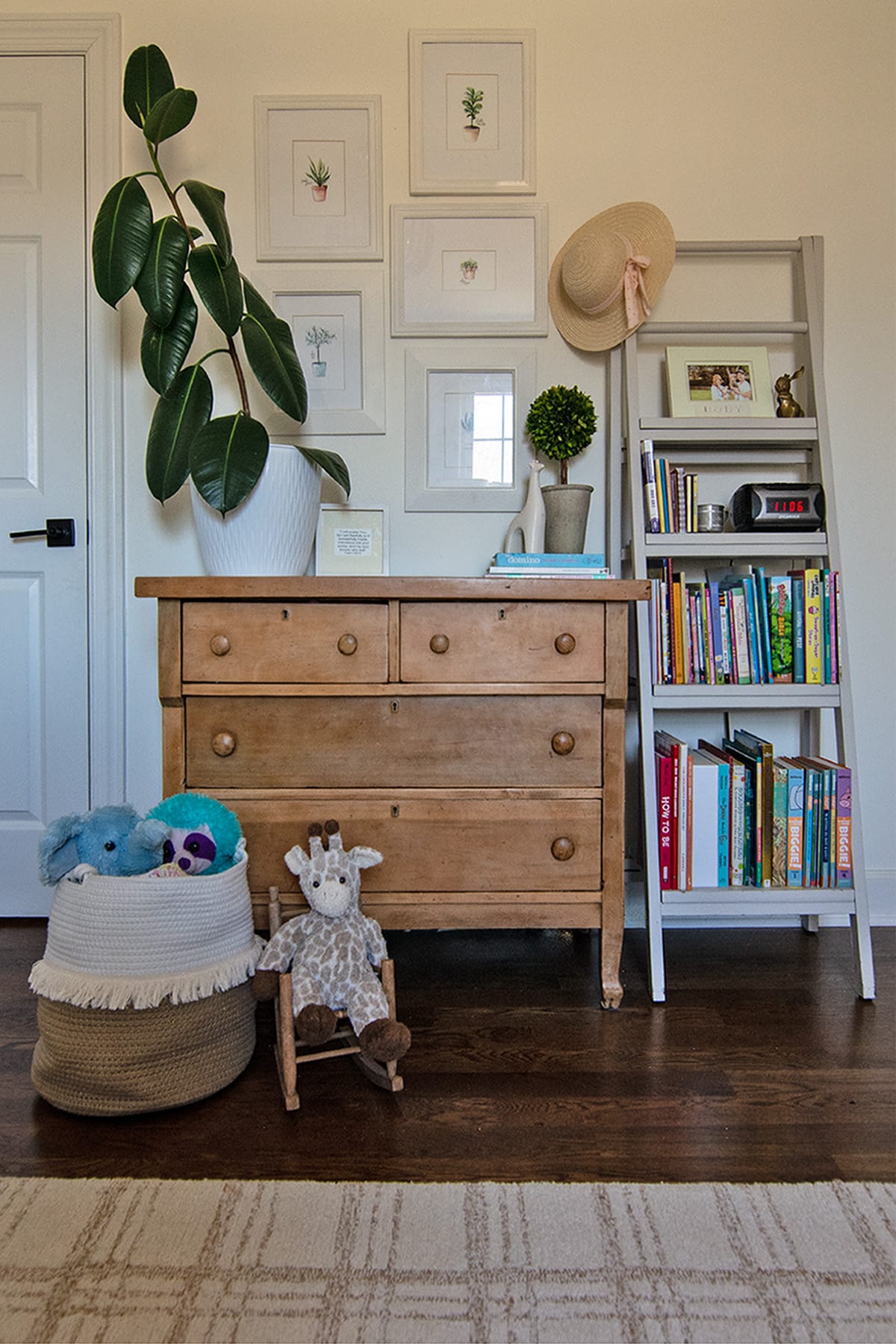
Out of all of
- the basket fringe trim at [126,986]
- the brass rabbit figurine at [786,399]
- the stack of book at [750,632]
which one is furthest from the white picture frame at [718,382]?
the basket fringe trim at [126,986]

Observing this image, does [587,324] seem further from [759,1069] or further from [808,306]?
[759,1069]

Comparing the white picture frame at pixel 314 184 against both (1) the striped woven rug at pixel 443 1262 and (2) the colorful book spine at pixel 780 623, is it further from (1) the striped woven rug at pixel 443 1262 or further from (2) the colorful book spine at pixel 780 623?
(1) the striped woven rug at pixel 443 1262

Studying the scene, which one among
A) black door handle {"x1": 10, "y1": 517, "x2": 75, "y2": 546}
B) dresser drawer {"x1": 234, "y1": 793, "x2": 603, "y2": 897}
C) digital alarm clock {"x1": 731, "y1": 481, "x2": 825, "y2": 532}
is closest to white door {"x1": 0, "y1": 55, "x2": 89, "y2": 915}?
black door handle {"x1": 10, "y1": 517, "x2": 75, "y2": 546}

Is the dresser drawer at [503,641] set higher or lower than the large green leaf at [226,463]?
lower

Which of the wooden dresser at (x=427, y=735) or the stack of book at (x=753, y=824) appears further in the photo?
the stack of book at (x=753, y=824)

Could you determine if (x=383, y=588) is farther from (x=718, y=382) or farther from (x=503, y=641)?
(x=718, y=382)

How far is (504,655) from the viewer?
1738mm

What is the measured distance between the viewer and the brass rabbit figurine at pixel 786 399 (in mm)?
2135

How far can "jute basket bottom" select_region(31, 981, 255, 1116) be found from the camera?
134 cm

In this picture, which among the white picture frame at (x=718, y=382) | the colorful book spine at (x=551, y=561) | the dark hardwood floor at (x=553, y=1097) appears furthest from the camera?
the white picture frame at (x=718, y=382)

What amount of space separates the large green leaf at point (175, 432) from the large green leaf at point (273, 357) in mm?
135

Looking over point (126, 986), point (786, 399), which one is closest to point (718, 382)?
point (786, 399)

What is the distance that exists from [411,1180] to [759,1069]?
0.70 meters

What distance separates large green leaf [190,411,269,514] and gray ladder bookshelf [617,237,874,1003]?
88 centimetres
